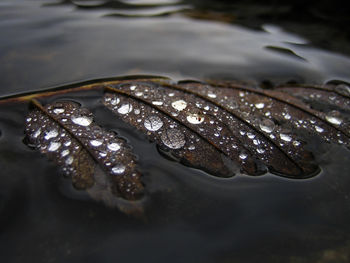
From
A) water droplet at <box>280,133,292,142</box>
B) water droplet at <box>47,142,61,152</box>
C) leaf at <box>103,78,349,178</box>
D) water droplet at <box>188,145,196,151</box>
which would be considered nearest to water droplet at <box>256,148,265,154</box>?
leaf at <box>103,78,349,178</box>

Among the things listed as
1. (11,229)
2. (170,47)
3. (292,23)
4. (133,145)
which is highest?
(292,23)

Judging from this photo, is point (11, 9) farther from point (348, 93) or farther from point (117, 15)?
point (348, 93)

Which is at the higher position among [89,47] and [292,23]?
[292,23]

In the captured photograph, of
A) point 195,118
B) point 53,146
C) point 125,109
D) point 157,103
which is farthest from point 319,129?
point 53,146

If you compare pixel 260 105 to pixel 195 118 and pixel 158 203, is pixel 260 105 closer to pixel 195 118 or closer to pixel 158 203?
pixel 195 118

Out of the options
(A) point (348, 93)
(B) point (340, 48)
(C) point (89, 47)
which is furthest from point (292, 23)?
(C) point (89, 47)

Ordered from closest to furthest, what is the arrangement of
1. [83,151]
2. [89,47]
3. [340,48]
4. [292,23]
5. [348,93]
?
[83,151], [348,93], [89,47], [340,48], [292,23]

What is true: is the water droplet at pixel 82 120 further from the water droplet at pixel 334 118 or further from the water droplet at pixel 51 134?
the water droplet at pixel 334 118
